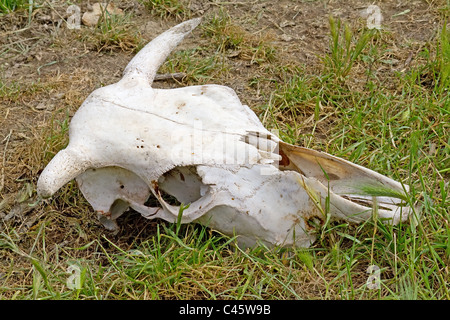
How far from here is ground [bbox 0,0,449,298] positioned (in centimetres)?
327

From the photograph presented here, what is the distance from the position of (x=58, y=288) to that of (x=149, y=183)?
24.1 inches

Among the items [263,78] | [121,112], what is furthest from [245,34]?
[121,112]

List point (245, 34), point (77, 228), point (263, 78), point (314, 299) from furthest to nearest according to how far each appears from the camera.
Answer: point (245, 34), point (263, 78), point (77, 228), point (314, 299)

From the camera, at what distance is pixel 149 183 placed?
2973 millimetres

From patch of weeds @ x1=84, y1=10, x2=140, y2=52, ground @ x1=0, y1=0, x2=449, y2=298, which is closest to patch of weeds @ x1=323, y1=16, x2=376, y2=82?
ground @ x1=0, y1=0, x2=449, y2=298

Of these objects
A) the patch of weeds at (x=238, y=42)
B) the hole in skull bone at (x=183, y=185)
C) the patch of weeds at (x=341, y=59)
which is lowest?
the hole in skull bone at (x=183, y=185)

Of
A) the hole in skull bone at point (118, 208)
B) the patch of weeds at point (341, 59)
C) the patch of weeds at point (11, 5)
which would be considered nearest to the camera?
the hole in skull bone at point (118, 208)

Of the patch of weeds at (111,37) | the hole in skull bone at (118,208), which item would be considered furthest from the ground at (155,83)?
the hole in skull bone at (118,208)

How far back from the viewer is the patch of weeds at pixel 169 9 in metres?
4.61

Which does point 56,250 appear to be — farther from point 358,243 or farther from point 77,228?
point 358,243

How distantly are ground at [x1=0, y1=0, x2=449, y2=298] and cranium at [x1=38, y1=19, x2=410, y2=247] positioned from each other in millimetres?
207

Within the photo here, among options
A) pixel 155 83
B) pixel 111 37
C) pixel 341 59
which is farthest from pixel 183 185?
pixel 111 37

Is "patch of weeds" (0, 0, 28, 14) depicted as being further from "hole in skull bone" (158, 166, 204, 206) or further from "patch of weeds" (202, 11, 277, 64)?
"hole in skull bone" (158, 166, 204, 206)

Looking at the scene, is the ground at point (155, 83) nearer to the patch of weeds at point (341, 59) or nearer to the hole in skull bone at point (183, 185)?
the patch of weeds at point (341, 59)
